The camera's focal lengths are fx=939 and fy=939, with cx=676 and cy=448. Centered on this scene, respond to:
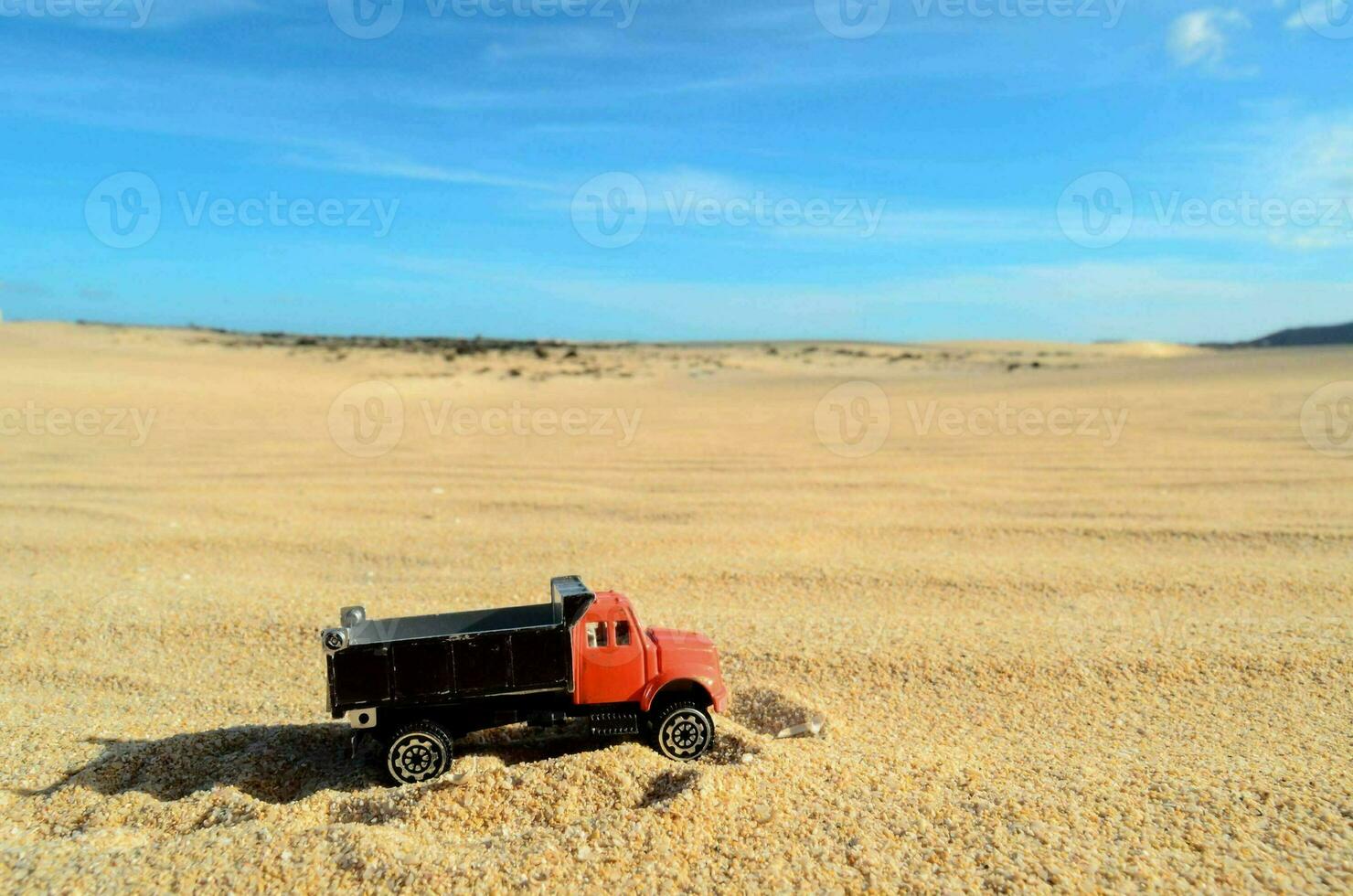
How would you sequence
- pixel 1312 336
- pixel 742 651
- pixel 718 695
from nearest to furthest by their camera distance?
pixel 718 695, pixel 742 651, pixel 1312 336

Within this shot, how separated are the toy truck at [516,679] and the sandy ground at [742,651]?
10.2 inches

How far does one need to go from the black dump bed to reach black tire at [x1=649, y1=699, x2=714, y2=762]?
56 centimetres

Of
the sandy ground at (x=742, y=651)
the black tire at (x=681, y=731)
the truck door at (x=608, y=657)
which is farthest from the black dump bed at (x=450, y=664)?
the black tire at (x=681, y=731)

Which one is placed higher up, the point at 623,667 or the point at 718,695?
the point at 623,667

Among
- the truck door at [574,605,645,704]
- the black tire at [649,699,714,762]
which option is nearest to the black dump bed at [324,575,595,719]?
the truck door at [574,605,645,704]

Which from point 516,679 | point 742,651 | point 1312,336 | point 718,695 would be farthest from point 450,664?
point 1312,336

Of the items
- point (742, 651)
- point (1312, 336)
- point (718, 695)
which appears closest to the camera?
point (718, 695)

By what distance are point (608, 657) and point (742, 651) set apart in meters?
2.31

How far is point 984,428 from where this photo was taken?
2167cm

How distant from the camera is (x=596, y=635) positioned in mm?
5371

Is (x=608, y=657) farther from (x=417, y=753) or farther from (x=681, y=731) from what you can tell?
(x=417, y=753)

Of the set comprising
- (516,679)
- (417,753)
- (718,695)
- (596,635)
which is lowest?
(417,753)

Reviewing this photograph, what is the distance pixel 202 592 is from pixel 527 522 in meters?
4.34

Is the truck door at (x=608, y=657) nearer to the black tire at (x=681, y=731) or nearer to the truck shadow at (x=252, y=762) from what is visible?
the black tire at (x=681, y=731)
